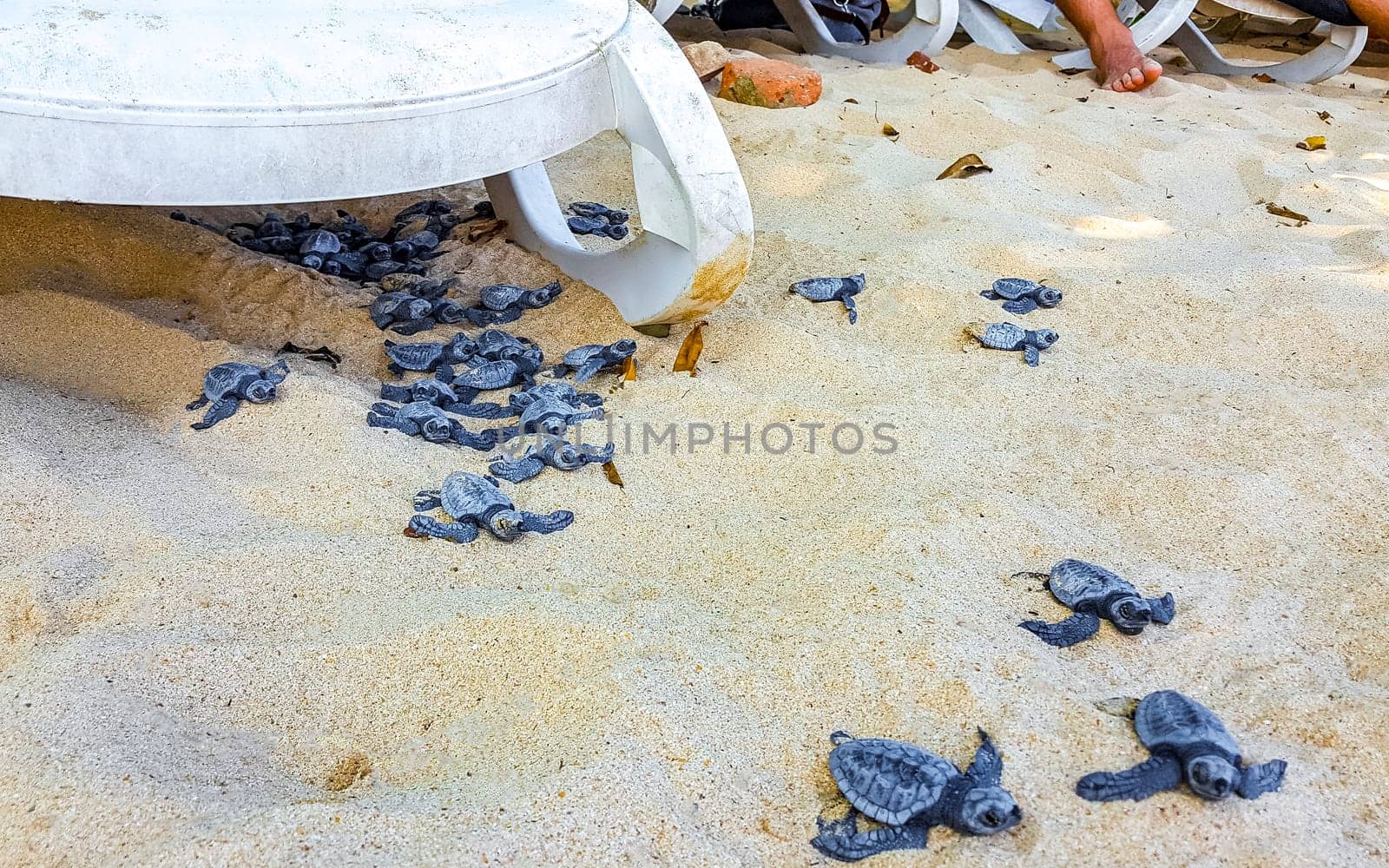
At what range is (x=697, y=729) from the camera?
4.01ft

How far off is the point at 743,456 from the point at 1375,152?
271 cm

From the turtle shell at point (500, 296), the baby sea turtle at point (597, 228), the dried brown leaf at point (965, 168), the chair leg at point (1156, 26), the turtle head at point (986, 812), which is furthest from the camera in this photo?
the chair leg at point (1156, 26)

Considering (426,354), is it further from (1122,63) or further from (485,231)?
(1122,63)

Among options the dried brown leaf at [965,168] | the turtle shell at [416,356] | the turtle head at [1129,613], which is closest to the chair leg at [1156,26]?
the dried brown leaf at [965,168]

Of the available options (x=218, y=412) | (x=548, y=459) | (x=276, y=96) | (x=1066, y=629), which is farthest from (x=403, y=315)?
(x=1066, y=629)

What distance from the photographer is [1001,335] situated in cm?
216

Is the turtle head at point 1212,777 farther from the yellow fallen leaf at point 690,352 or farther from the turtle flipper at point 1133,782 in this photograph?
the yellow fallen leaf at point 690,352

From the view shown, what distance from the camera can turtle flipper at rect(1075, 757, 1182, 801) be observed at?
3.69 feet

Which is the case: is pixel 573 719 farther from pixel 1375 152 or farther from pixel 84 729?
pixel 1375 152

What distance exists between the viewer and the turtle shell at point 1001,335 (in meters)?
2.15

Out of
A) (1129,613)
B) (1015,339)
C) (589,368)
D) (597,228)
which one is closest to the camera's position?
(1129,613)

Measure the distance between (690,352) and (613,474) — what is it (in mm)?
423

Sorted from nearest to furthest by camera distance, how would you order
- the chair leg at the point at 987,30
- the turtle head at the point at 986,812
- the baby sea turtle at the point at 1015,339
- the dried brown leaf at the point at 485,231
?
the turtle head at the point at 986,812 → the baby sea turtle at the point at 1015,339 → the dried brown leaf at the point at 485,231 → the chair leg at the point at 987,30

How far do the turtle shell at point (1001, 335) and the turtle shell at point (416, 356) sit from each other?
111cm
